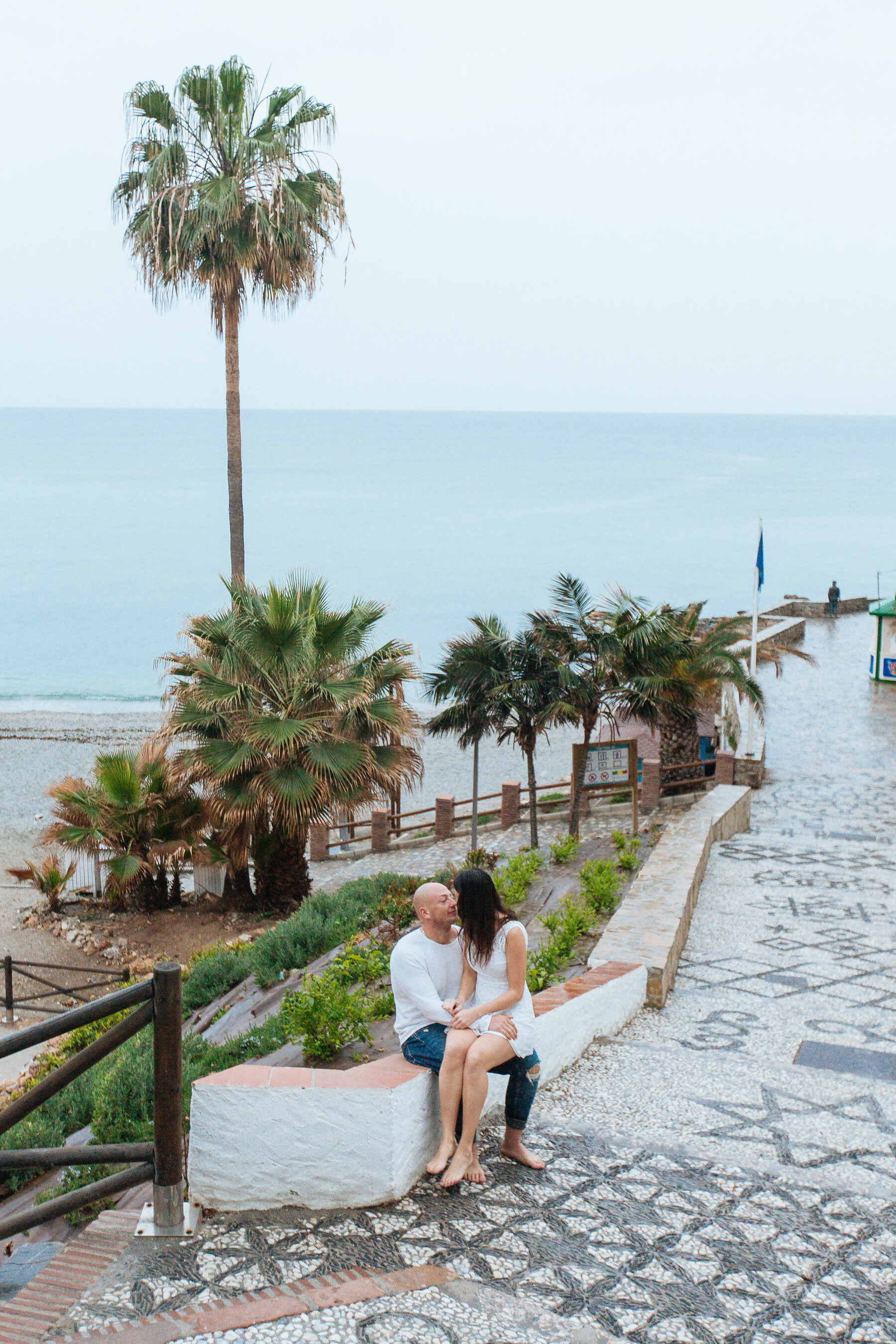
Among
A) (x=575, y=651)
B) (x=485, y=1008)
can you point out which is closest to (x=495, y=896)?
(x=485, y=1008)

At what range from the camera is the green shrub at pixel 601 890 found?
947 cm

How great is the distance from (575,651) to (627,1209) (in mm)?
11444

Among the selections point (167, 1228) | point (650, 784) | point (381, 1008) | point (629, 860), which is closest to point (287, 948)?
point (381, 1008)

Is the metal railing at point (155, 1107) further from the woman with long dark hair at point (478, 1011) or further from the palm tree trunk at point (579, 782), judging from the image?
the palm tree trunk at point (579, 782)

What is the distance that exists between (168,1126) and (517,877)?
7171 millimetres

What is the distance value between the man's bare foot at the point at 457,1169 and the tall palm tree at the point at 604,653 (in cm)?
1048

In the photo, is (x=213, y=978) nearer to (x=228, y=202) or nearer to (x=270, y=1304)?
(x=270, y=1304)

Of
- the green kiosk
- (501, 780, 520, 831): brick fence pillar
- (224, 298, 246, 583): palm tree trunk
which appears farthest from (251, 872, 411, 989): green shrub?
the green kiosk

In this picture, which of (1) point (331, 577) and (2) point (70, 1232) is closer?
(2) point (70, 1232)

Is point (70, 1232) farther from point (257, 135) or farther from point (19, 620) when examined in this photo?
point (19, 620)

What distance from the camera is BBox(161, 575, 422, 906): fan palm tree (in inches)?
536

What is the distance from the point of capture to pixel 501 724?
54.3 ft

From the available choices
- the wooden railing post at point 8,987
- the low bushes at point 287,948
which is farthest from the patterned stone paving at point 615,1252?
the wooden railing post at point 8,987

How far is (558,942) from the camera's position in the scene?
7.99m
